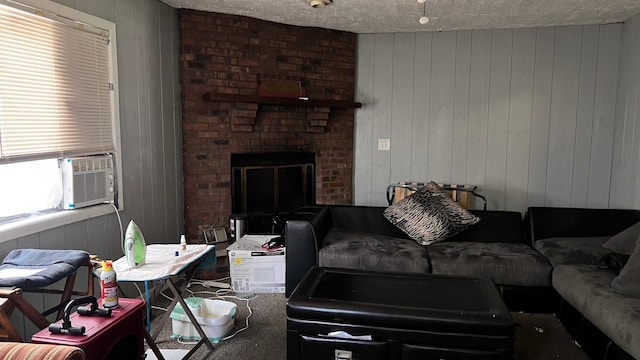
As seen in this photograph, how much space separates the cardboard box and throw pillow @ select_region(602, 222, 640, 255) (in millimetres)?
2317

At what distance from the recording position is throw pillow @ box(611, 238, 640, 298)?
2.36 m

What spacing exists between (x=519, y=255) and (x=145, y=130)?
2813mm

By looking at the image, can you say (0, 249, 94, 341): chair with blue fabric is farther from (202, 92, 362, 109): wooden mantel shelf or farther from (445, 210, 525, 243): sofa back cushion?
(445, 210, 525, 243): sofa back cushion

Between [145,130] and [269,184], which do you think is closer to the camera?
[145,130]

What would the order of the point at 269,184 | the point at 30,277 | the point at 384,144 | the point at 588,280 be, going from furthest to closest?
the point at 384,144, the point at 269,184, the point at 588,280, the point at 30,277

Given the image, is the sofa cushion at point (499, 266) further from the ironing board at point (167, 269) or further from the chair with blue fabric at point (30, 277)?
the chair with blue fabric at point (30, 277)

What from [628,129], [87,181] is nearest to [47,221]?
[87,181]

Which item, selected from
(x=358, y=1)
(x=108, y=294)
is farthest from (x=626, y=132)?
(x=108, y=294)

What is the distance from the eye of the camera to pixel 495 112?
4.42 metres

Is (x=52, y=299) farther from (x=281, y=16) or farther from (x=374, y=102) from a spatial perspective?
(x=374, y=102)

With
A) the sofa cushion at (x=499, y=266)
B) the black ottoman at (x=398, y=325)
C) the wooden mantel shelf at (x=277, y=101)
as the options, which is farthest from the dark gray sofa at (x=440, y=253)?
the wooden mantel shelf at (x=277, y=101)

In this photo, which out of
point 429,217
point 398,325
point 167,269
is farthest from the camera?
point 429,217

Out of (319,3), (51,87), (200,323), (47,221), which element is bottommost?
(200,323)

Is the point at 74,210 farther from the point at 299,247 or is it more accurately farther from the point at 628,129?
the point at 628,129
